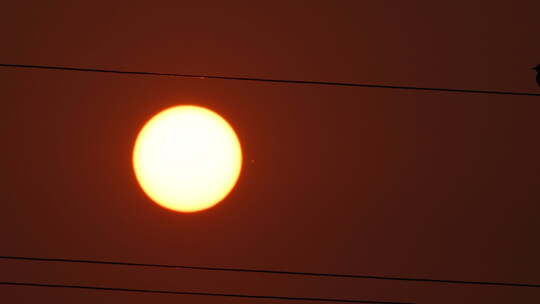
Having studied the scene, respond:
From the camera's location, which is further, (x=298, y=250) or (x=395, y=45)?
(x=298, y=250)

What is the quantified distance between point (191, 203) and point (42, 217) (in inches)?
24.9

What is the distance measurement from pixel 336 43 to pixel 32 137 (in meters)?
1.29

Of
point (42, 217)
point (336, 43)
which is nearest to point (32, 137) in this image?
point (42, 217)

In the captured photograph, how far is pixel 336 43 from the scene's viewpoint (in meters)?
3.74

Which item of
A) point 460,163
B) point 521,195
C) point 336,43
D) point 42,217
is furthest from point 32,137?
point 521,195

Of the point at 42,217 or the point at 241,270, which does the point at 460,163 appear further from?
the point at 42,217

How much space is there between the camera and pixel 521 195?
3961 mm

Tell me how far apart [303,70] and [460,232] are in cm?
97

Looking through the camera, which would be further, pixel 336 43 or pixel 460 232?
pixel 460 232

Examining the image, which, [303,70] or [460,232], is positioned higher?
[303,70]

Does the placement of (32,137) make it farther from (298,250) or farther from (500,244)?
(500,244)

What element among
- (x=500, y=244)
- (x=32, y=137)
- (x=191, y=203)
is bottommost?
(x=500, y=244)

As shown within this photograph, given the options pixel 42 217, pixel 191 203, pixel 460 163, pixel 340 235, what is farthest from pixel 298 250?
pixel 42 217

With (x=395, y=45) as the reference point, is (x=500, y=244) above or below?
below
